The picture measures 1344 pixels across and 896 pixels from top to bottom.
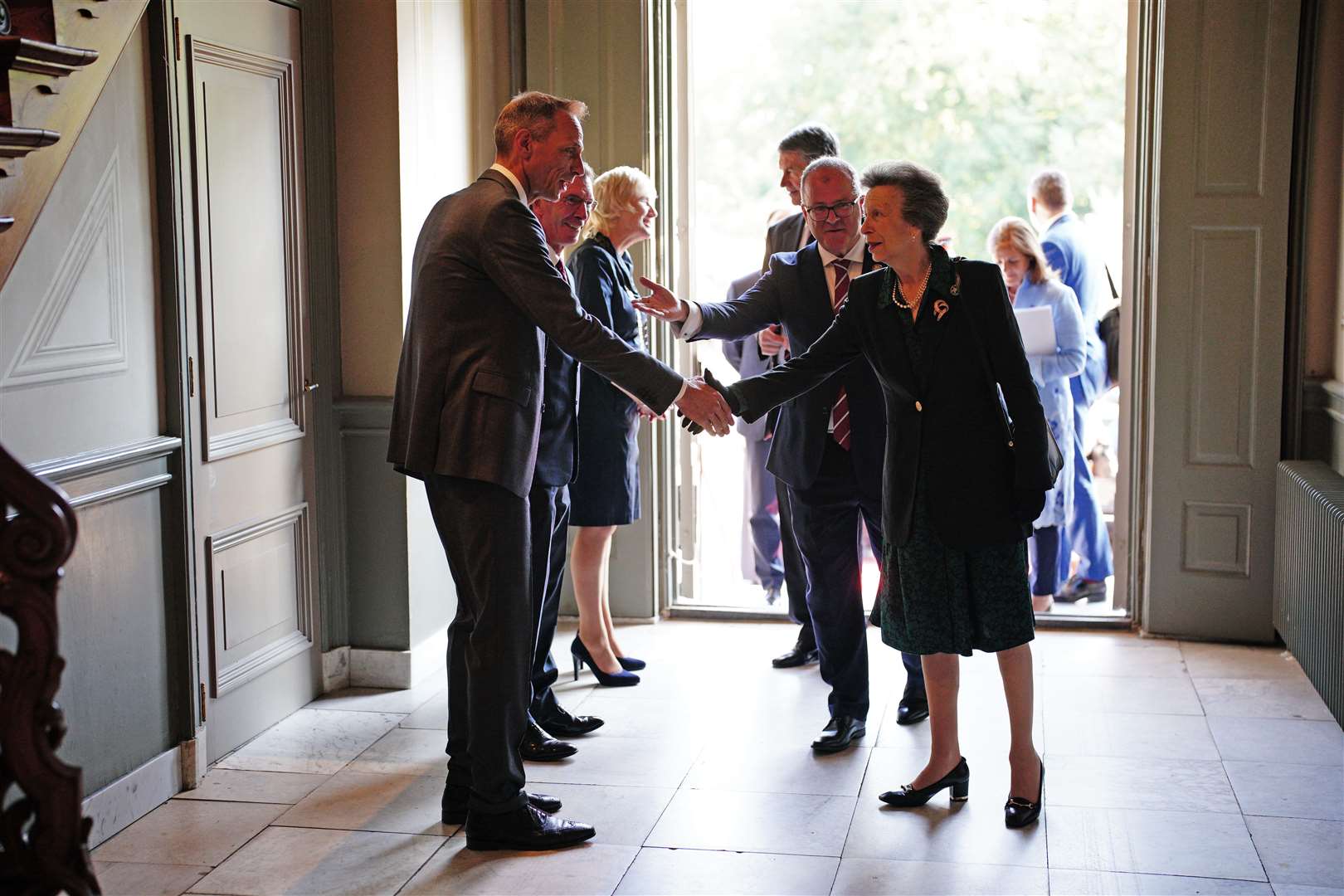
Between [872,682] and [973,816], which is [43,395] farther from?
[872,682]

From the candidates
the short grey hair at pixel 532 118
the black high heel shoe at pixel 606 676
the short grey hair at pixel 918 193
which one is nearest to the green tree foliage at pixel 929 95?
the black high heel shoe at pixel 606 676

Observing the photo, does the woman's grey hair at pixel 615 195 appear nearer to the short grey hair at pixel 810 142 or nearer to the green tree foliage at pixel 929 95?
the short grey hair at pixel 810 142

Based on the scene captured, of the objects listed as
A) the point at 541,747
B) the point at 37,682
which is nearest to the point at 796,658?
the point at 541,747

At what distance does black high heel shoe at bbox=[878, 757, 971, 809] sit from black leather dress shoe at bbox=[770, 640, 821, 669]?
1.33 meters

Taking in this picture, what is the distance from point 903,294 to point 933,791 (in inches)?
49.4

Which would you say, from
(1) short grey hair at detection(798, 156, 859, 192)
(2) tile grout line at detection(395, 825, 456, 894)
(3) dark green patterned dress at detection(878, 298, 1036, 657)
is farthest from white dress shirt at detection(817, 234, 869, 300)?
(2) tile grout line at detection(395, 825, 456, 894)

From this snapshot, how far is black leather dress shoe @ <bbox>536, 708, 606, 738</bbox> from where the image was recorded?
13.4 ft

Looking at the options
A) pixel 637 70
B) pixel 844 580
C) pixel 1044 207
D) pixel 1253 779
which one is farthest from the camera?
pixel 1044 207

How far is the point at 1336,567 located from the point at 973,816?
1.38 meters

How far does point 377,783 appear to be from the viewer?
3.71 meters

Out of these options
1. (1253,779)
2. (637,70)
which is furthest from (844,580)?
(637,70)

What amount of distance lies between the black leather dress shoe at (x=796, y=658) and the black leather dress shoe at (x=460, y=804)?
153 centimetres

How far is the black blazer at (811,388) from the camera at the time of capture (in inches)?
148

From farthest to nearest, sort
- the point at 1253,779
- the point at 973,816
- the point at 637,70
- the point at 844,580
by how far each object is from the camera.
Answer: the point at 637,70, the point at 844,580, the point at 1253,779, the point at 973,816
